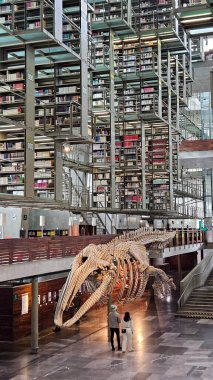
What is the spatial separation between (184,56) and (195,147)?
495 centimetres

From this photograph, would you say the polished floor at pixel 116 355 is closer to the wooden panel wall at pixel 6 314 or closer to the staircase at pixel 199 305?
the wooden panel wall at pixel 6 314

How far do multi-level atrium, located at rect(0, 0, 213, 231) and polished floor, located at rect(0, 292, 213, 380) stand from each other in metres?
3.38

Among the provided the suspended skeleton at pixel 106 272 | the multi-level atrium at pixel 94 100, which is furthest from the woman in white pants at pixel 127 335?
the multi-level atrium at pixel 94 100

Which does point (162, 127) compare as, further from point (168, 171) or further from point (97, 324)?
point (97, 324)

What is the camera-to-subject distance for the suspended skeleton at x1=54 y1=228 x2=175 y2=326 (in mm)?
7699

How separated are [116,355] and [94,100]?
9.08m

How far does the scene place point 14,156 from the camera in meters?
13.2

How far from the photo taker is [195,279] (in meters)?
20.4

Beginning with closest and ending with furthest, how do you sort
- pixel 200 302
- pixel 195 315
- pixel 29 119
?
pixel 29 119
pixel 195 315
pixel 200 302

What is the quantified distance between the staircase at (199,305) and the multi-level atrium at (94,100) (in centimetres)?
334

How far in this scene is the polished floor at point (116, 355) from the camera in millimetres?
10141

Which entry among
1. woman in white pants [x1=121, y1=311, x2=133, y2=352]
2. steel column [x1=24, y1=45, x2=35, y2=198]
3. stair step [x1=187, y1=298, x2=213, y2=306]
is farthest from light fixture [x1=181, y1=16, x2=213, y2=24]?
stair step [x1=187, y1=298, x2=213, y2=306]

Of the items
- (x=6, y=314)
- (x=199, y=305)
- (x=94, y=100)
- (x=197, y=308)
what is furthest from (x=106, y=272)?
(x=94, y=100)

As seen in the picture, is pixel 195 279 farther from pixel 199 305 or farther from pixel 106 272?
pixel 106 272
